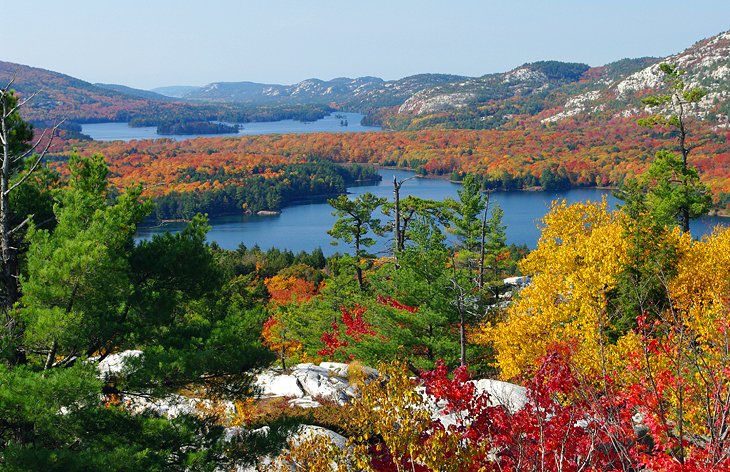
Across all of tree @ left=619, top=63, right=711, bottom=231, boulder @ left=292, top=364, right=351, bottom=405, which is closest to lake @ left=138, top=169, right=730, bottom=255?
tree @ left=619, top=63, right=711, bottom=231

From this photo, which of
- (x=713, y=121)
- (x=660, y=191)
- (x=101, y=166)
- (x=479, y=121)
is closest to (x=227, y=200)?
(x=660, y=191)

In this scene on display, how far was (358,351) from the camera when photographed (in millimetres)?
15828

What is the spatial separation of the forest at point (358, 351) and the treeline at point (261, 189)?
62107mm

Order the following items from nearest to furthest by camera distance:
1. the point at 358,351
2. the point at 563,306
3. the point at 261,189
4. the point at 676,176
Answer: the point at 563,306, the point at 358,351, the point at 676,176, the point at 261,189

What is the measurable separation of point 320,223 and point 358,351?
57947 mm

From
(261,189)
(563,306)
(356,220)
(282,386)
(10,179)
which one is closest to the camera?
(10,179)

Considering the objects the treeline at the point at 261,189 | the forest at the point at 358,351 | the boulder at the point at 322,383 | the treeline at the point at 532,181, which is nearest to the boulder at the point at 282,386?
the boulder at the point at 322,383

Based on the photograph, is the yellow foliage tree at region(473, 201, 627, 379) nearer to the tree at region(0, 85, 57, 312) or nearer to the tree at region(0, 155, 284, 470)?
the tree at region(0, 155, 284, 470)

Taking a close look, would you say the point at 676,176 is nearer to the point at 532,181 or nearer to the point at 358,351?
the point at 358,351

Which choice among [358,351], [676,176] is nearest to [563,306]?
[358,351]

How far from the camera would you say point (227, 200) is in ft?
283

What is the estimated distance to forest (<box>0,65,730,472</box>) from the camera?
20.9ft

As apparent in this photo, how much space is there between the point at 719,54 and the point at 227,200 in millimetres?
130143

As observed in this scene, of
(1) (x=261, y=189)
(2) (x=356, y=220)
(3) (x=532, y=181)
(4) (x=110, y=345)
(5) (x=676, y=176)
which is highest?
(5) (x=676, y=176)
